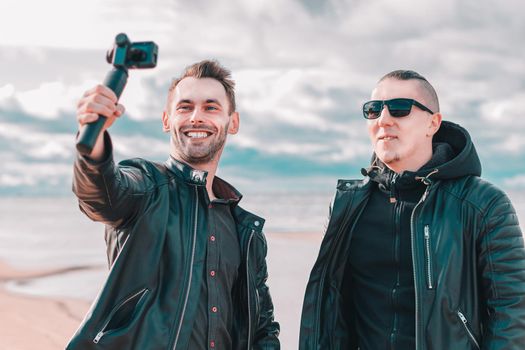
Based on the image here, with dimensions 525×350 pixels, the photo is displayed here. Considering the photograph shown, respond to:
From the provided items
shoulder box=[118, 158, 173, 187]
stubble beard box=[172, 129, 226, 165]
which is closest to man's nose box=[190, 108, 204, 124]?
stubble beard box=[172, 129, 226, 165]

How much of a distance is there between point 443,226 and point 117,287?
2155 millimetres

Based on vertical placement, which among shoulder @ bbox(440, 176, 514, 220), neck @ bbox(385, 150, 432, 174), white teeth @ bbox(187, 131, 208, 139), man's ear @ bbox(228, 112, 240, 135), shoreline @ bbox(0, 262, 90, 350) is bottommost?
shoreline @ bbox(0, 262, 90, 350)

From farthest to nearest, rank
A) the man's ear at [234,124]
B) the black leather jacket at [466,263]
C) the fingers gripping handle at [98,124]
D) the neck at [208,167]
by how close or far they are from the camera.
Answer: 1. the man's ear at [234,124]
2. the neck at [208,167]
3. the black leather jacket at [466,263]
4. the fingers gripping handle at [98,124]

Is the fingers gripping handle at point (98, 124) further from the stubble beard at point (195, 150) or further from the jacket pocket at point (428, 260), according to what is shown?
the jacket pocket at point (428, 260)

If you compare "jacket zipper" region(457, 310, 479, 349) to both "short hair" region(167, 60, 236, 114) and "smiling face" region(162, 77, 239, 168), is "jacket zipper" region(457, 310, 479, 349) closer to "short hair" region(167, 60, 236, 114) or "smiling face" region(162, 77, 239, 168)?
"smiling face" region(162, 77, 239, 168)

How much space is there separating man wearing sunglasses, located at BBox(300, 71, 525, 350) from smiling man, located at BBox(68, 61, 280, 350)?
1.83ft

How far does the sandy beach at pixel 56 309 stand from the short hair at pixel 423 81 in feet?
14.3

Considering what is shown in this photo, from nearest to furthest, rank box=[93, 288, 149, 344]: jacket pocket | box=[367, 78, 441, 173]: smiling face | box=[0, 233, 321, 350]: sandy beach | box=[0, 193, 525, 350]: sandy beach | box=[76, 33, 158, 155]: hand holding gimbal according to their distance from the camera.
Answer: box=[76, 33, 158, 155]: hand holding gimbal
box=[93, 288, 149, 344]: jacket pocket
box=[367, 78, 441, 173]: smiling face
box=[0, 233, 321, 350]: sandy beach
box=[0, 193, 525, 350]: sandy beach

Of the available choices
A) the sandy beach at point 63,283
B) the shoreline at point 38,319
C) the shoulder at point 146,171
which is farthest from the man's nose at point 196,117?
the shoreline at point 38,319

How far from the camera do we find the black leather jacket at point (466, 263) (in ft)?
12.2

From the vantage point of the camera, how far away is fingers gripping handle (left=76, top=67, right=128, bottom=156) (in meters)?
2.71

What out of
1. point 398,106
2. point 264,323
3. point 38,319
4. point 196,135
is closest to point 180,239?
point 196,135

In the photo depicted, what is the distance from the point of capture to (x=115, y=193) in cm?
343

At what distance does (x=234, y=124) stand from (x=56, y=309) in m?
6.98
